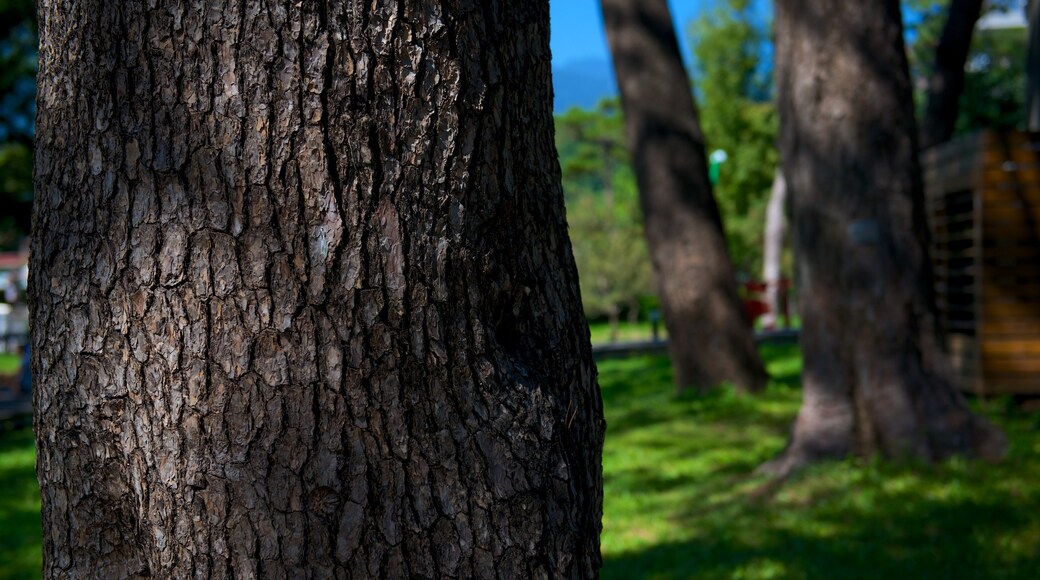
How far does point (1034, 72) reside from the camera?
1164 centimetres

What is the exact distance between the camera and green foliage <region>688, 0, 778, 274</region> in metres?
40.2

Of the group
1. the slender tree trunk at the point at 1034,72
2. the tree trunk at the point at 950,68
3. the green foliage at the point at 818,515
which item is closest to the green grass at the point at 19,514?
the green foliage at the point at 818,515

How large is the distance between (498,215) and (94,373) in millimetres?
832

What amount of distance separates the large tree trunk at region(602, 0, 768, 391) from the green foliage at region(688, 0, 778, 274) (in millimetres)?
29495

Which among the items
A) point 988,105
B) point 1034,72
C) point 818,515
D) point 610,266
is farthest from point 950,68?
point 610,266

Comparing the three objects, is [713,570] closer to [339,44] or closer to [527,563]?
[527,563]

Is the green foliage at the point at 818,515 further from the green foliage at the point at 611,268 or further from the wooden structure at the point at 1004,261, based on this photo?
the green foliage at the point at 611,268

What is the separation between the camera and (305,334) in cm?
183

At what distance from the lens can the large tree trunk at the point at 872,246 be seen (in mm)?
6312

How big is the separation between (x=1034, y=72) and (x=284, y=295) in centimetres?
1203

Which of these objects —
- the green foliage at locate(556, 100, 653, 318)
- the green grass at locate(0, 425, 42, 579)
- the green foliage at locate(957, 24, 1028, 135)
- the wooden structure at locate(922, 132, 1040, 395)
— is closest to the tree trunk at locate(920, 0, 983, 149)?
the wooden structure at locate(922, 132, 1040, 395)

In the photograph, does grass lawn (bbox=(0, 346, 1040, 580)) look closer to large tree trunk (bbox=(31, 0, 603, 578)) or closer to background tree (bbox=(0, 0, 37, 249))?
large tree trunk (bbox=(31, 0, 603, 578))

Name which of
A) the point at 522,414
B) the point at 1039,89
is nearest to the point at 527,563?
the point at 522,414

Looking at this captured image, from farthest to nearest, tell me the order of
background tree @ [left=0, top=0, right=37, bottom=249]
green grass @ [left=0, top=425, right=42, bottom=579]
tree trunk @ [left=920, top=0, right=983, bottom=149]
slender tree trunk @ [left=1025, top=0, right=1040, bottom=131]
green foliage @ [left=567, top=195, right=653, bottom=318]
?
1. green foliage @ [left=567, top=195, right=653, bottom=318]
2. background tree @ [left=0, top=0, right=37, bottom=249]
3. slender tree trunk @ [left=1025, top=0, right=1040, bottom=131]
4. tree trunk @ [left=920, top=0, right=983, bottom=149]
5. green grass @ [left=0, top=425, right=42, bottom=579]
